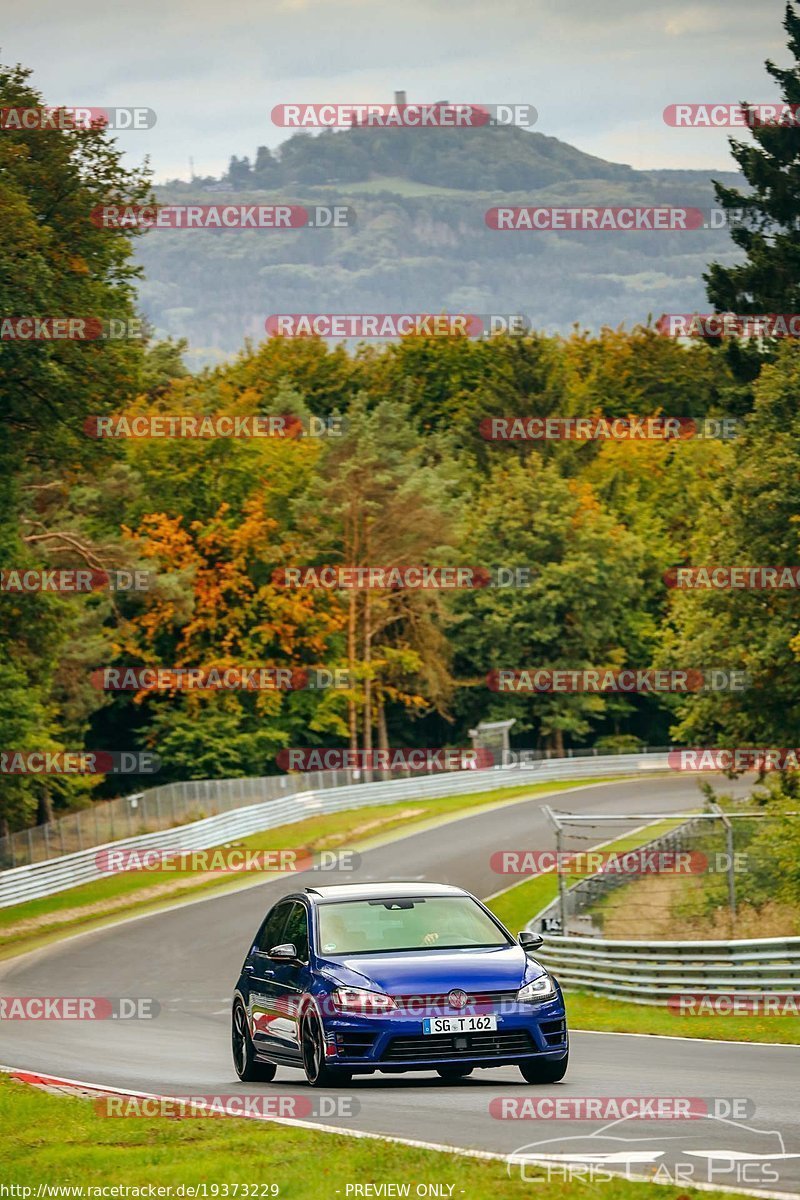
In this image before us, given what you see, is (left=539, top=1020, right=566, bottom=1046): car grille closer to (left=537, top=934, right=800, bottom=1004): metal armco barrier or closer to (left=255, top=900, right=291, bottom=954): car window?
(left=255, top=900, right=291, bottom=954): car window

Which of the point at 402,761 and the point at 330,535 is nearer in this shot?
the point at 330,535

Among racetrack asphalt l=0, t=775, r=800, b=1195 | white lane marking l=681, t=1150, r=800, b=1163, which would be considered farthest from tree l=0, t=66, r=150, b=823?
white lane marking l=681, t=1150, r=800, b=1163

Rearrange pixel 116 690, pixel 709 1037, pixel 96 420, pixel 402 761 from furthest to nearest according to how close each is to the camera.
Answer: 1. pixel 402 761
2. pixel 116 690
3. pixel 96 420
4. pixel 709 1037

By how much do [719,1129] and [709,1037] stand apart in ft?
27.5

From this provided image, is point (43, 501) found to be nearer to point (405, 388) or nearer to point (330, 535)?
point (330, 535)

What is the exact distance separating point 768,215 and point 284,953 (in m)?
41.1

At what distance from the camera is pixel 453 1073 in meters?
13.9

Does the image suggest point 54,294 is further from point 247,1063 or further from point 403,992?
point 403,992

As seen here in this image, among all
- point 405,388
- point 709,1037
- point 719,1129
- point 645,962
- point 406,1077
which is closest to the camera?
point 719,1129

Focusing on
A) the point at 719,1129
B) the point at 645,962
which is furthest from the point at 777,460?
the point at 719,1129

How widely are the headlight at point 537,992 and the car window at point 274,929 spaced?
248 centimetres

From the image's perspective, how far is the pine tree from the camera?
163 feet

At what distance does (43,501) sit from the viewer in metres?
66.1

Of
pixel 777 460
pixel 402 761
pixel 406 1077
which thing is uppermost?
pixel 777 460
